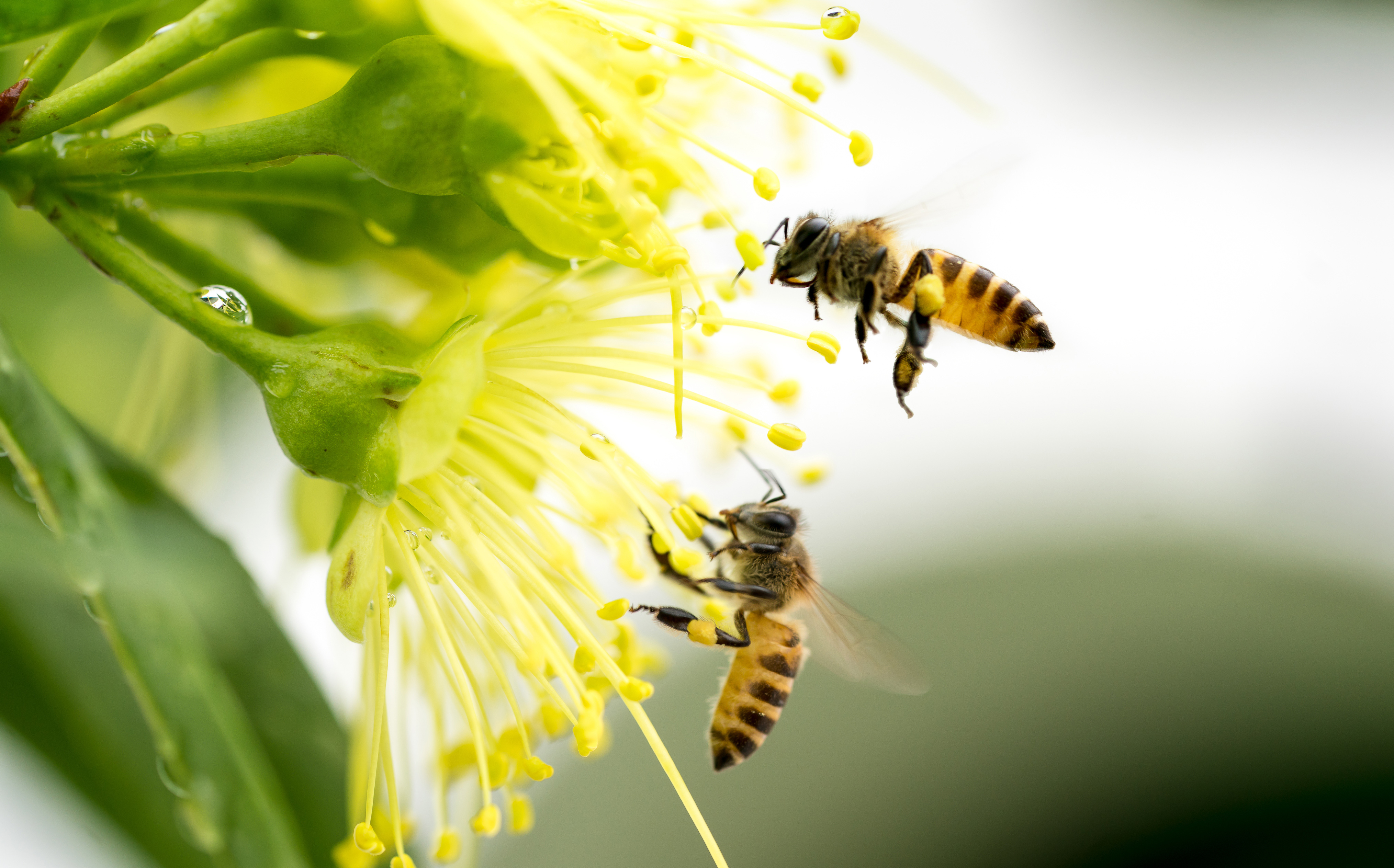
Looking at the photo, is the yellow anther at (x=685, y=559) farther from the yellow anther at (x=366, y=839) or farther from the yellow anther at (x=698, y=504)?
the yellow anther at (x=366, y=839)

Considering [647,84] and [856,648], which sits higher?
[647,84]

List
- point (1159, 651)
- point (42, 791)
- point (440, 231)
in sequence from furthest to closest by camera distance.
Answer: point (1159, 651) → point (42, 791) → point (440, 231)

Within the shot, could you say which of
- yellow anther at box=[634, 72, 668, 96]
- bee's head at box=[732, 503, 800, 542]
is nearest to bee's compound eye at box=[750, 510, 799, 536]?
bee's head at box=[732, 503, 800, 542]

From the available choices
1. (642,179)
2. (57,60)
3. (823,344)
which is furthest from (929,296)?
(57,60)

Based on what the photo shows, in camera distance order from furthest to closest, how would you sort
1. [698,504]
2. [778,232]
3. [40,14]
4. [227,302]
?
[778,232]
[698,504]
[227,302]
[40,14]

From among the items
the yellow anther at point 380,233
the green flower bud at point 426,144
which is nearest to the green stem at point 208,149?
the green flower bud at point 426,144

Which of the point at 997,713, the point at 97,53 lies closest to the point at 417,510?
the point at 97,53

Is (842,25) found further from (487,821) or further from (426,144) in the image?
(487,821)

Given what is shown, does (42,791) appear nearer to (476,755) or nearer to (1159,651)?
(476,755)
